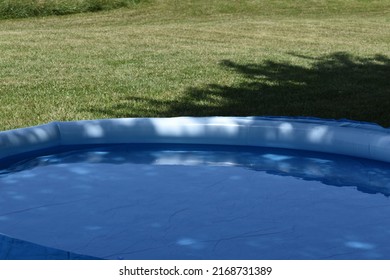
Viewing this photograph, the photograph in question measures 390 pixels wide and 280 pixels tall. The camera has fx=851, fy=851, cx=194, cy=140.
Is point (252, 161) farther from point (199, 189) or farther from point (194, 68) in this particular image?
point (194, 68)

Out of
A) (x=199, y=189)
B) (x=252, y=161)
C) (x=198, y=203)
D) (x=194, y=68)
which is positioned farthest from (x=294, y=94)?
(x=198, y=203)

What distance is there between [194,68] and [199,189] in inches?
247

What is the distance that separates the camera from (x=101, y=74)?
480 inches

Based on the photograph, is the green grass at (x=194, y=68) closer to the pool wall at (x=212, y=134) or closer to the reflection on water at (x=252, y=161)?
the pool wall at (x=212, y=134)

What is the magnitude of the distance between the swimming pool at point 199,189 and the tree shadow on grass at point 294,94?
1.60 m

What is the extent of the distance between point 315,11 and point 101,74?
13062 mm

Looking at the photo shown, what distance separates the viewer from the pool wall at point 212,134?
734 centimetres

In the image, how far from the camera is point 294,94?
34.9ft

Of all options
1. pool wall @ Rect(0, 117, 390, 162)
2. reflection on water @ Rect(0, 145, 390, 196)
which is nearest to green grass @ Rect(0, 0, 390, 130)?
pool wall @ Rect(0, 117, 390, 162)

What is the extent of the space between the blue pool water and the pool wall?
9 cm

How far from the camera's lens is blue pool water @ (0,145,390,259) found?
5.30 metres

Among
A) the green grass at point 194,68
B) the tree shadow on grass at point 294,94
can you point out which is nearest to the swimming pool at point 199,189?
the green grass at point 194,68

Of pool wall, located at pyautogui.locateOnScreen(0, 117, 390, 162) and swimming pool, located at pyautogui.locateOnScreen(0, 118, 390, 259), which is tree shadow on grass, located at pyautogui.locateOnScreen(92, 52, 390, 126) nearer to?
pool wall, located at pyautogui.locateOnScreen(0, 117, 390, 162)
